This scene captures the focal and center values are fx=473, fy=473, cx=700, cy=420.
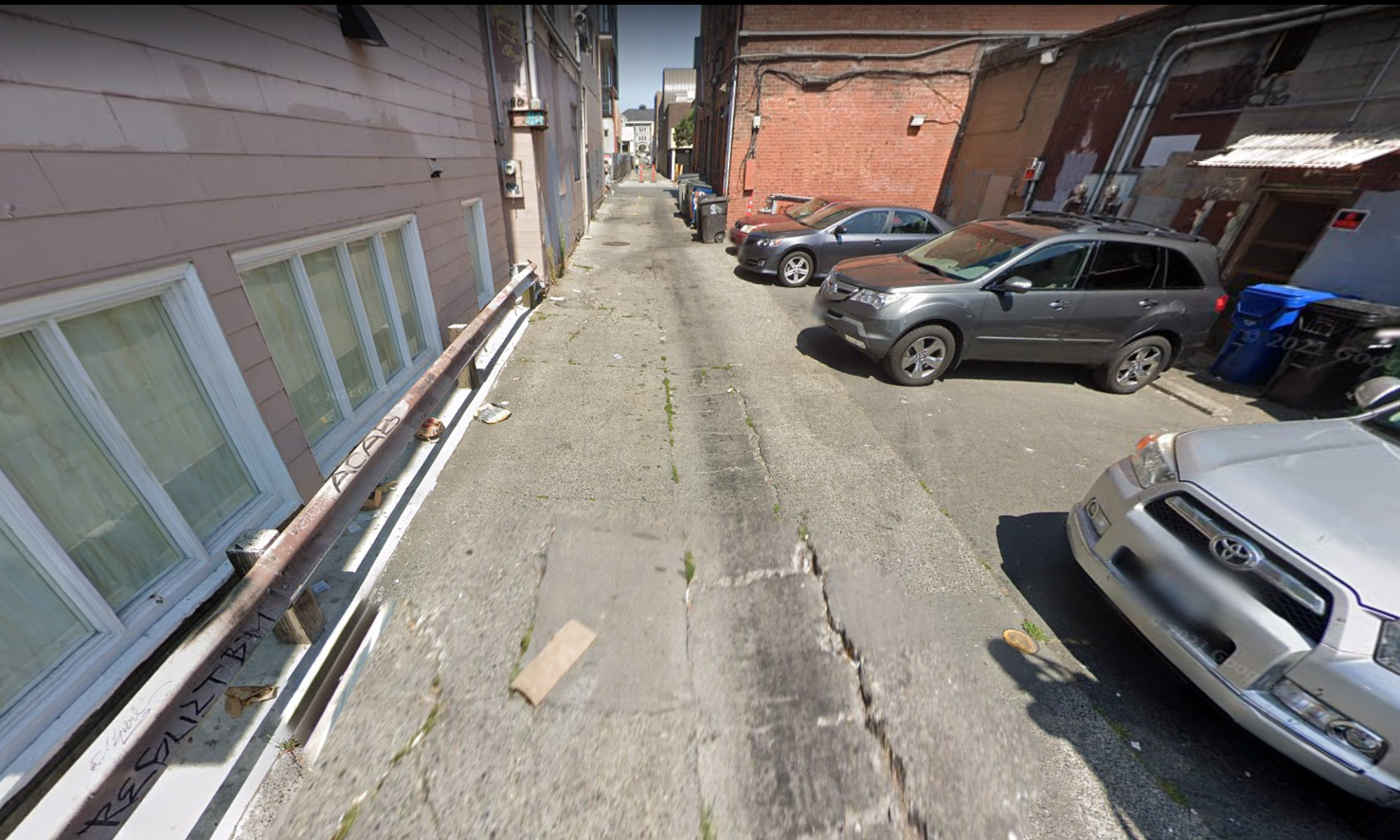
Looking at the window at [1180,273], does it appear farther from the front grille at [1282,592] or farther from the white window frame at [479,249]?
the white window frame at [479,249]

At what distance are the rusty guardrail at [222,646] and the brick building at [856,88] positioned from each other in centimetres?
1390

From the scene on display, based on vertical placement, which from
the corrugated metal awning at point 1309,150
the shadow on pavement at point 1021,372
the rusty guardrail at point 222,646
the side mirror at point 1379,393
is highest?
the corrugated metal awning at point 1309,150

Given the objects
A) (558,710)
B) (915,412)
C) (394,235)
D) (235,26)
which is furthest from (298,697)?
(915,412)

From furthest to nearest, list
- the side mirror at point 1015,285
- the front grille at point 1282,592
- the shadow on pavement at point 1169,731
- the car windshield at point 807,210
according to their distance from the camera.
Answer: the car windshield at point 807,210
the side mirror at point 1015,285
the shadow on pavement at point 1169,731
the front grille at point 1282,592

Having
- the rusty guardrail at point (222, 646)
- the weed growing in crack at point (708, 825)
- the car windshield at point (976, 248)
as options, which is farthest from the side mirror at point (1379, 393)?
the rusty guardrail at point (222, 646)

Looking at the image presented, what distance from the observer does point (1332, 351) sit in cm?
528

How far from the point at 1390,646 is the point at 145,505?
17.5 ft

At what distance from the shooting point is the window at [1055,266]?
16.8ft

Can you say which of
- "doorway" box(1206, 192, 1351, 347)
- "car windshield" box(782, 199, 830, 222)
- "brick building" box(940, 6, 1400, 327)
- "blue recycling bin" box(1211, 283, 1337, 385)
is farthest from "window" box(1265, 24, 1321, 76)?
"car windshield" box(782, 199, 830, 222)

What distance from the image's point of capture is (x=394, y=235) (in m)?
4.38

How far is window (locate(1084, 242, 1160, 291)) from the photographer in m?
5.14

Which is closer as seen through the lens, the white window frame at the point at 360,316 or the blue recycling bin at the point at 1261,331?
the white window frame at the point at 360,316

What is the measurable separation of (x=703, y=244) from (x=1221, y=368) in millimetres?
11164

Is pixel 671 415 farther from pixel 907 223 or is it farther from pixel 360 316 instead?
pixel 907 223
